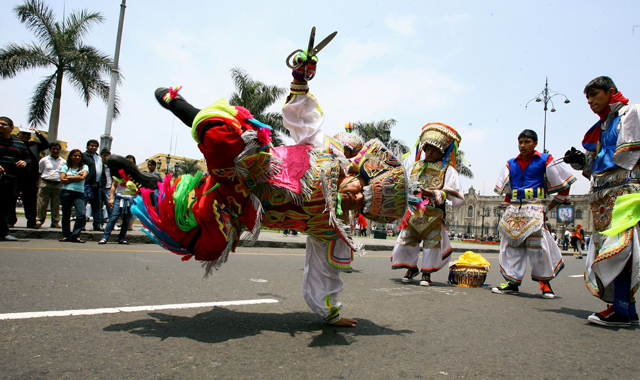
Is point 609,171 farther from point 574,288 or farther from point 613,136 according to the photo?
point 574,288

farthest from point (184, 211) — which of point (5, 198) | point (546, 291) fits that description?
point (5, 198)

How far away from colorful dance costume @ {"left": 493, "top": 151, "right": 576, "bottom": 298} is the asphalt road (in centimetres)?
52

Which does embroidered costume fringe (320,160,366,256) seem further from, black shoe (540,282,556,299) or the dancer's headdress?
black shoe (540,282,556,299)

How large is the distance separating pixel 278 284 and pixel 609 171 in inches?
136

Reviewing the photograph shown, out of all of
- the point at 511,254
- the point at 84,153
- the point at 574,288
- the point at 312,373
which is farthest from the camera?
the point at 84,153

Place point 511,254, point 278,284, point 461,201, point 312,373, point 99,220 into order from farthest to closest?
point 99,220
point 511,254
point 461,201
point 278,284
point 312,373

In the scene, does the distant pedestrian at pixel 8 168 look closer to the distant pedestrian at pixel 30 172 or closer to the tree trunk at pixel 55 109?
the distant pedestrian at pixel 30 172

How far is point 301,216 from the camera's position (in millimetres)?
2938

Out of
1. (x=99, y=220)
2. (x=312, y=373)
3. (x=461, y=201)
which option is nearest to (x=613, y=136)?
(x=461, y=201)

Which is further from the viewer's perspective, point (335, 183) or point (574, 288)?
point (574, 288)

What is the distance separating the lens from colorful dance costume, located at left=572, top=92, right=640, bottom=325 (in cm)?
374

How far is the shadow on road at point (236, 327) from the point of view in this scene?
2.69 metres

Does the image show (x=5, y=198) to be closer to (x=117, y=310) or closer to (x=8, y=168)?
(x=8, y=168)

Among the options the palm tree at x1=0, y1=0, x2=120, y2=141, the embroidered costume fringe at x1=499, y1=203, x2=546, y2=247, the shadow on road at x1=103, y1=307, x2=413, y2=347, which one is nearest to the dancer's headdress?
the embroidered costume fringe at x1=499, y1=203, x2=546, y2=247
